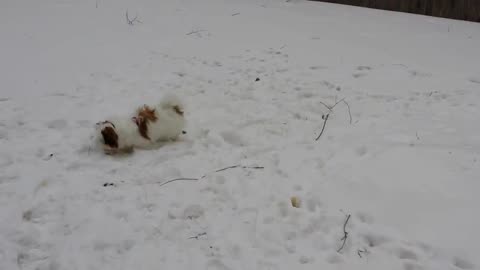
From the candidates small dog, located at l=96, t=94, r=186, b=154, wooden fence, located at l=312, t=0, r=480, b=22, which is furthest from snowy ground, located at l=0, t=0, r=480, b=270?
wooden fence, located at l=312, t=0, r=480, b=22

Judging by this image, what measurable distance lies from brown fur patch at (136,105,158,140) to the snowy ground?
0.22 meters

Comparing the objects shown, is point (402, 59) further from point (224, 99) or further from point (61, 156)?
point (61, 156)

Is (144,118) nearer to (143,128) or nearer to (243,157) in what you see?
(143,128)

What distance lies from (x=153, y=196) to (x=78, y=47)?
4.66m

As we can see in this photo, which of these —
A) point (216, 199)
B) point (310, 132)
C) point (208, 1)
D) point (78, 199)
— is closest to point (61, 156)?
point (78, 199)

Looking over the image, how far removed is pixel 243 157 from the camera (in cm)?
376

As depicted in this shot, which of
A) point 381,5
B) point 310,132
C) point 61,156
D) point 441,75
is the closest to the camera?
point 61,156

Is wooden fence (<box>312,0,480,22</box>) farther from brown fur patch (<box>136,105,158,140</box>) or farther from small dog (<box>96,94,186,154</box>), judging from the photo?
brown fur patch (<box>136,105,158,140</box>)

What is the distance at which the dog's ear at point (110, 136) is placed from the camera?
3.58 m

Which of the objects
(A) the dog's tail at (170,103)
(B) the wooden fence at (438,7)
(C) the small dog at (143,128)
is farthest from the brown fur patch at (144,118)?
(B) the wooden fence at (438,7)

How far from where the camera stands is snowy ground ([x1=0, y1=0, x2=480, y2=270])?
2664mm

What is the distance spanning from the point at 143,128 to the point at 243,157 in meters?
1.02

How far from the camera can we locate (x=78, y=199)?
10.1ft

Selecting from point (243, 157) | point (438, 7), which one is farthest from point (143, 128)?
point (438, 7)
